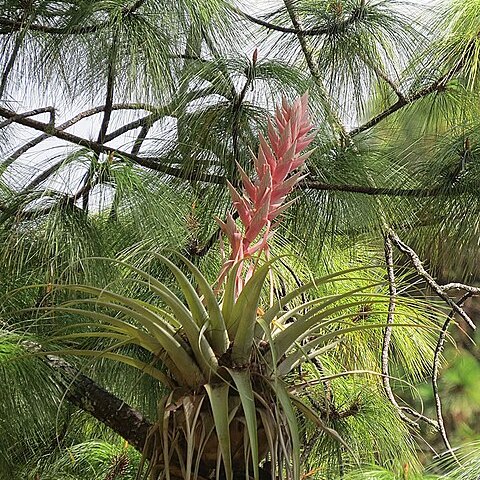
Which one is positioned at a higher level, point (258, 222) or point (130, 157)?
point (130, 157)

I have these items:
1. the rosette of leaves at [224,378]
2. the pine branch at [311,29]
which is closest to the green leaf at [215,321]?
the rosette of leaves at [224,378]

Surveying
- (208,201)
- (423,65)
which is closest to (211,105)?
(208,201)

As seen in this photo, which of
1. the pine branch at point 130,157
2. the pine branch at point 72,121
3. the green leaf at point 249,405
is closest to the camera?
the green leaf at point 249,405

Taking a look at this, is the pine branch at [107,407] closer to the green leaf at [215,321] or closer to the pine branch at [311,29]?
the green leaf at [215,321]

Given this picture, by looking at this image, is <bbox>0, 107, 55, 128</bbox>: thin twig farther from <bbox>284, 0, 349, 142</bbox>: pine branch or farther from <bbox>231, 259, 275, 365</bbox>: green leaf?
<bbox>231, 259, 275, 365</bbox>: green leaf

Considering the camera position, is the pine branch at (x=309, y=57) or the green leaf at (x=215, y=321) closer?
the green leaf at (x=215, y=321)

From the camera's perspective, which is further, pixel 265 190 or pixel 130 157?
pixel 130 157

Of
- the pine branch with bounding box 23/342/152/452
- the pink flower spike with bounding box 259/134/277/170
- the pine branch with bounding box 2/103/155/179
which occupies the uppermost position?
the pine branch with bounding box 2/103/155/179

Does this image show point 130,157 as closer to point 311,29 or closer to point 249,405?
point 311,29

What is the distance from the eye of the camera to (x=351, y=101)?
3.79 feet

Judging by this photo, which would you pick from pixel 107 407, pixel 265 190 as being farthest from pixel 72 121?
pixel 265 190

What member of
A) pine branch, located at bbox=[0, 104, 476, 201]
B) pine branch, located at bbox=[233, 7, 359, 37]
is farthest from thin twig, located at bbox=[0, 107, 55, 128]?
pine branch, located at bbox=[233, 7, 359, 37]

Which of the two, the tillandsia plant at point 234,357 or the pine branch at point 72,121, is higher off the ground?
the pine branch at point 72,121

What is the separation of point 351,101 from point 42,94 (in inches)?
15.9
